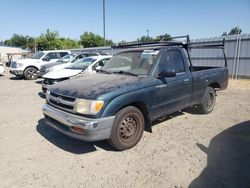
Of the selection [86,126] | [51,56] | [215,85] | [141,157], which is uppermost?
[51,56]

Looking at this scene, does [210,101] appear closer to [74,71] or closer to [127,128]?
[127,128]

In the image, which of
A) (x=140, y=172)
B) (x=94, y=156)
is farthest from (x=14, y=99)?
(x=140, y=172)

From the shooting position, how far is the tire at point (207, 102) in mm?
6204

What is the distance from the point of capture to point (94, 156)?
407cm

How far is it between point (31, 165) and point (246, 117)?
5.33 m

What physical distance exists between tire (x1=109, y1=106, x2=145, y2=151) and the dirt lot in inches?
6.5

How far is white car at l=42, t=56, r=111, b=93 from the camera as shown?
8453mm

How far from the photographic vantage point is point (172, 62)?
520 cm

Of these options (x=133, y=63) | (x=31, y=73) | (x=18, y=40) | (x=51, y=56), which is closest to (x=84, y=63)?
(x=133, y=63)

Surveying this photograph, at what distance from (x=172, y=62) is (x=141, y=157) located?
7.55 ft

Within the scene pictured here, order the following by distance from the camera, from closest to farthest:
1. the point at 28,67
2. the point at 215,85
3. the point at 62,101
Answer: the point at 62,101
the point at 215,85
the point at 28,67

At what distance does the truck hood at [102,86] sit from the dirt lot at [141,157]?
1.09 meters

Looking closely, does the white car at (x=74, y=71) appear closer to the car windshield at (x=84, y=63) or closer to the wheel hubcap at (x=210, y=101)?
the car windshield at (x=84, y=63)

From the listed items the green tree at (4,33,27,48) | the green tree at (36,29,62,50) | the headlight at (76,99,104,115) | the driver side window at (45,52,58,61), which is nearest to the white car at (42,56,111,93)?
the headlight at (76,99,104,115)
